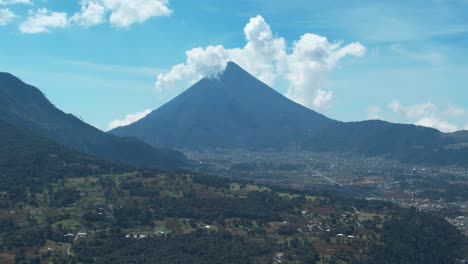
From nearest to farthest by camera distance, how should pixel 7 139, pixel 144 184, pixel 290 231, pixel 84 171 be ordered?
pixel 290 231
pixel 144 184
pixel 84 171
pixel 7 139

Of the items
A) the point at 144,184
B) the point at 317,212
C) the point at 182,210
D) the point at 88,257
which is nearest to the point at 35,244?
the point at 88,257

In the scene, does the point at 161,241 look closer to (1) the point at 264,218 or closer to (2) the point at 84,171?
(1) the point at 264,218

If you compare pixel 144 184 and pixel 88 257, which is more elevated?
pixel 144 184

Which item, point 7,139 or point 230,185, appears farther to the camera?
point 7,139

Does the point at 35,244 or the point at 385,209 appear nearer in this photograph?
the point at 35,244

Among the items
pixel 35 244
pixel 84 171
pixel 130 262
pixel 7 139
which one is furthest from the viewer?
pixel 7 139

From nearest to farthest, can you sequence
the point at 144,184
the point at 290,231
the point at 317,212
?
1. the point at 290,231
2. the point at 317,212
3. the point at 144,184

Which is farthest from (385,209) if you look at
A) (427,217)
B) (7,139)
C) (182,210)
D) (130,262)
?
(7,139)

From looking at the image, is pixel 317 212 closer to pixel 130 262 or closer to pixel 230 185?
pixel 230 185

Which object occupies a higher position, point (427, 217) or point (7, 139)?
point (7, 139)
